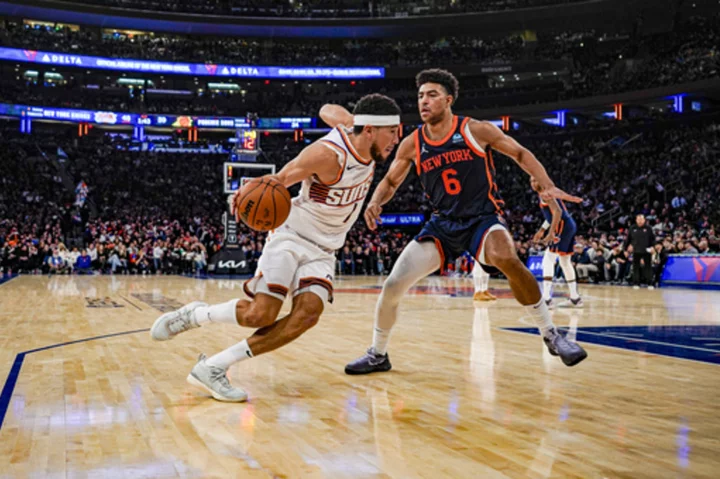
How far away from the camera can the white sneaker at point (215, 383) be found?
159 inches

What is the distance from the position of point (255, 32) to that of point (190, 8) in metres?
3.83

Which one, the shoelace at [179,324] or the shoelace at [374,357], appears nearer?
the shoelace at [179,324]

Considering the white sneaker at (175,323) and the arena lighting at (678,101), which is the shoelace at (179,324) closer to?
the white sneaker at (175,323)

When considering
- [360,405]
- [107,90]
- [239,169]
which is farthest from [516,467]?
[107,90]

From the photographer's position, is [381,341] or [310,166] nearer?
[310,166]

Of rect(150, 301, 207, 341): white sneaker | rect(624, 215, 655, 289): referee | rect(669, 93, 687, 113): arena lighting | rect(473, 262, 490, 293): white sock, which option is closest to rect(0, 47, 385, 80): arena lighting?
rect(669, 93, 687, 113): arena lighting

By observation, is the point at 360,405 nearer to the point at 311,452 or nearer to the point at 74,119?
the point at 311,452

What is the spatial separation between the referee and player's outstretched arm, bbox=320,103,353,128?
1225cm

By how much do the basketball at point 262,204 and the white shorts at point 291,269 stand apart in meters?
0.40

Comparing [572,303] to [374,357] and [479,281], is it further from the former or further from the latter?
[374,357]

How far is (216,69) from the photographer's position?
1625 inches

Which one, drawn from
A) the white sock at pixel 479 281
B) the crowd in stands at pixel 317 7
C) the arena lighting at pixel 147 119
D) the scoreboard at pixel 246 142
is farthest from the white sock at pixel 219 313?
the crowd in stands at pixel 317 7

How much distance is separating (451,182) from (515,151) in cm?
50

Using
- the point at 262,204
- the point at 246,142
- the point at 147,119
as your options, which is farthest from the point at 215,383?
the point at 147,119
